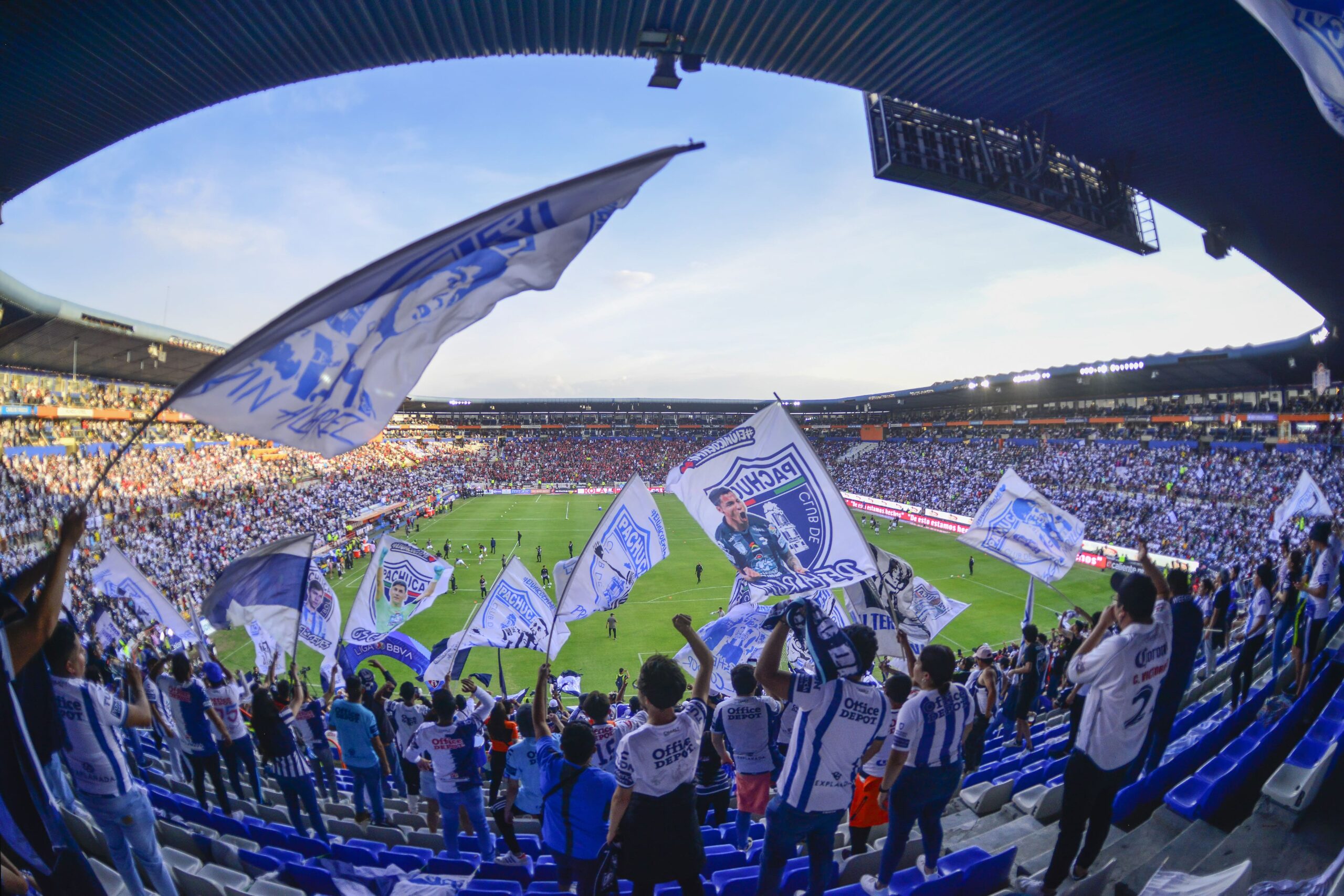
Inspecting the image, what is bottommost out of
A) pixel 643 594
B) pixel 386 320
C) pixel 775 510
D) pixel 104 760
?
pixel 643 594

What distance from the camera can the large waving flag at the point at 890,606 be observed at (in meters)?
7.69

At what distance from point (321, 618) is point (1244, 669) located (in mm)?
12716

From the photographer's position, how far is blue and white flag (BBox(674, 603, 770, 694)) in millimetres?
7629

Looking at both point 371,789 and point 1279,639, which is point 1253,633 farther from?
point 371,789

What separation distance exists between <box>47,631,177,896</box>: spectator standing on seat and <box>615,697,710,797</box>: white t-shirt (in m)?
3.18

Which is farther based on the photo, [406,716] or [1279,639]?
[1279,639]

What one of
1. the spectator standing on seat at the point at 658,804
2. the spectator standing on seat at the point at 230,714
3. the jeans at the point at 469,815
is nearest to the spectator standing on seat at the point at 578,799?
the spectator standing on seat at the point at 658,804

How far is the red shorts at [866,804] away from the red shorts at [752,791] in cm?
69

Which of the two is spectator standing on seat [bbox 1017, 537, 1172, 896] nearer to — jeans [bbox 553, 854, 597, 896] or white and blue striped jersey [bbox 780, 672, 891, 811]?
white and blue striped jersey [bbox 780, 672, 891, 811]

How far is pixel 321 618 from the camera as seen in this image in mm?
10336

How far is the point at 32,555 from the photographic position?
23578 millimetres

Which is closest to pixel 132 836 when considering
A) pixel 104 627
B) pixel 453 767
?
pixel 453 767

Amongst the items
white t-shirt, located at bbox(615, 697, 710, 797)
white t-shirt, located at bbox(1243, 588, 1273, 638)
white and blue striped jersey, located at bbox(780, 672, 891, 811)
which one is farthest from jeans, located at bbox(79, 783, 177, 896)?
white t-shirt, located at bbox(1243, 588, 1273, 638)

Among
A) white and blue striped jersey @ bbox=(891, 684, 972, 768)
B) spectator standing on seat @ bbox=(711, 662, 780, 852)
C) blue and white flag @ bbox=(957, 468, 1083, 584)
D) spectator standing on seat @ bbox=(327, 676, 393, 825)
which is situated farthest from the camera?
blue and white flag @ bbox=(957, 468, 1083, 584)
